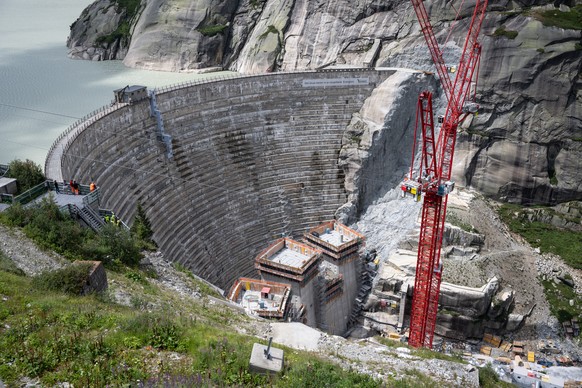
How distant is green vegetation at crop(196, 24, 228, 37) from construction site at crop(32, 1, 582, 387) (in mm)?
32773

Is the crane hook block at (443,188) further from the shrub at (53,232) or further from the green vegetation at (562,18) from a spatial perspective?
the green vegetation at (562,18)

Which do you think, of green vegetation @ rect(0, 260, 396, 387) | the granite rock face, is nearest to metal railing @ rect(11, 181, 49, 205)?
green vegetation @ rect(0, 260, 396, 387)

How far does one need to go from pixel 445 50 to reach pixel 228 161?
28.9m

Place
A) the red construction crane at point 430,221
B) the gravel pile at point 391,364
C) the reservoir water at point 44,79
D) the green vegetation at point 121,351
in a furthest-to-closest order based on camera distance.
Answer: the reservoir water at point 44,79 < the red construction crane at point 430,221 < the gravel pile at point 391,364 < the green vegetation at point 121,351

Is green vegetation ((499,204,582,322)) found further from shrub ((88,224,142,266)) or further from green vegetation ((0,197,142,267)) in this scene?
green vegetation ((0,197,142,267))

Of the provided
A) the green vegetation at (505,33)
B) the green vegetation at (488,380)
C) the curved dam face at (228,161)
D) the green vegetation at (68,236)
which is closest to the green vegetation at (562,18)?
the green vegetation at (505,33)

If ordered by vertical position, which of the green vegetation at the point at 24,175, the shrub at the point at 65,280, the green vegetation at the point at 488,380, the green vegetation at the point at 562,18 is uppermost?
the green vegetation at the point at 562,18

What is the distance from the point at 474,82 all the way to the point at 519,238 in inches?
667

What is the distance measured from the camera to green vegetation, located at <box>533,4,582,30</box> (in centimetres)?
5219

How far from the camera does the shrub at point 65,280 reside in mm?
19297

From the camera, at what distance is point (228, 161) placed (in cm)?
4916

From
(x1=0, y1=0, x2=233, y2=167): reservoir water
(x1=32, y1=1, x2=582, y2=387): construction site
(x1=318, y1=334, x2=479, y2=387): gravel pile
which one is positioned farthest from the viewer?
(x1=0, y1=0, x2=233, y2=167): reservoir water

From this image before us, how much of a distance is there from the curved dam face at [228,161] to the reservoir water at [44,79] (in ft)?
27.7

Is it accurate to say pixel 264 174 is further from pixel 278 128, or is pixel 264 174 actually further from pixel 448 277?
pixel 448 277
